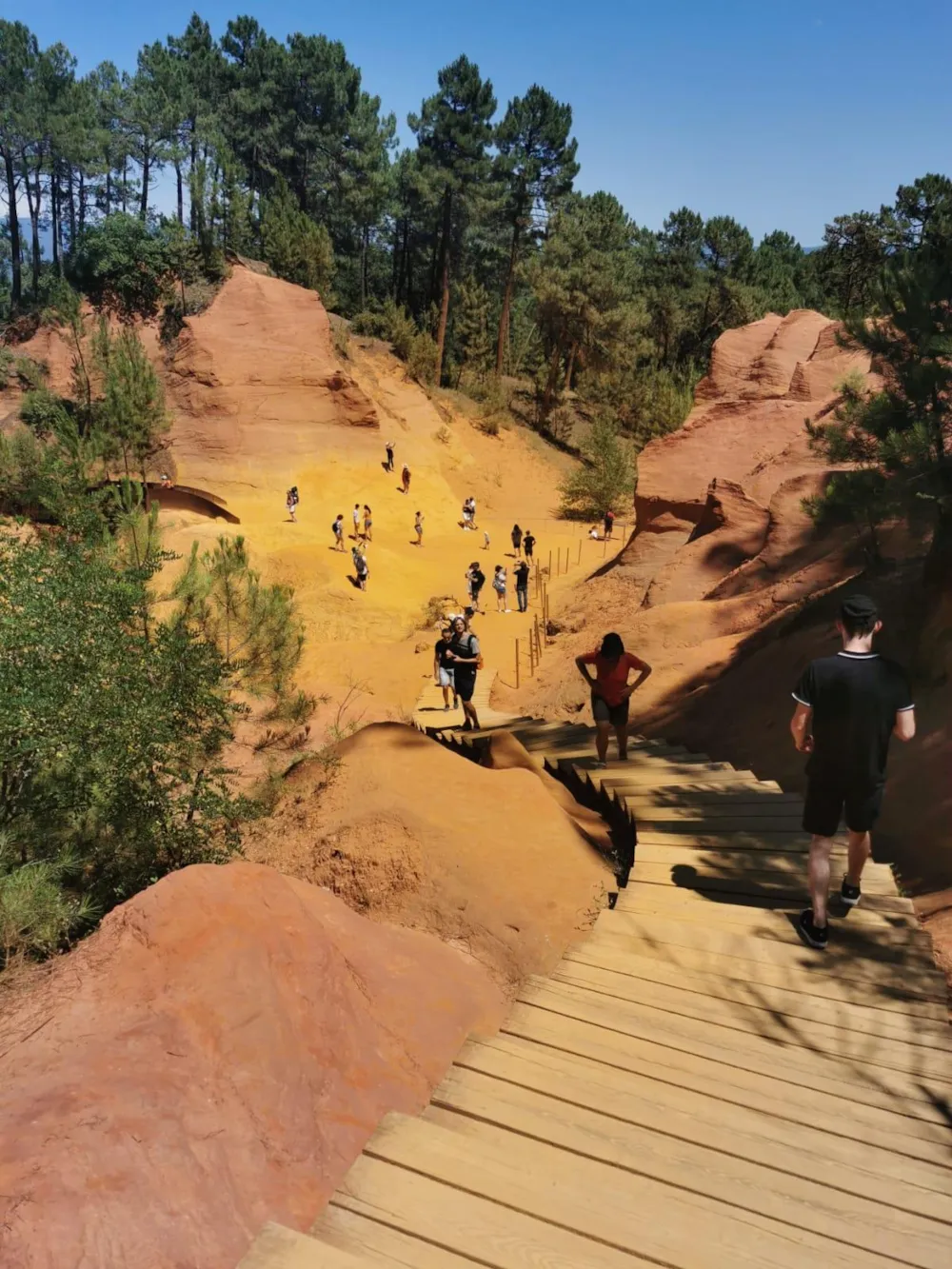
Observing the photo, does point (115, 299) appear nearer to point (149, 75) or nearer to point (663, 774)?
point (149, 75)

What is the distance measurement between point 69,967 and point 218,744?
3917 millimetres

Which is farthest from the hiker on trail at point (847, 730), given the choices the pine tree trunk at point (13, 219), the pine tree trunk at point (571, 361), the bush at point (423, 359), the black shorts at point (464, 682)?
the pine tree trunk at point (13, 219)

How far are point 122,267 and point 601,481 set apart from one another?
19472 millimetres

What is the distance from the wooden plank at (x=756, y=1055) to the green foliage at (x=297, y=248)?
38.1m

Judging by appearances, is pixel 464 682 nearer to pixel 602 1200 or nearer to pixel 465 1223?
pixel 602 1200

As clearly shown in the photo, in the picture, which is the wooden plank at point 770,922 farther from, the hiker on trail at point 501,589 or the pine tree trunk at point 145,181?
the pine tree trunk at point 145,181

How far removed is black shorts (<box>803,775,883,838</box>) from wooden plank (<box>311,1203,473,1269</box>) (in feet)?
8.52

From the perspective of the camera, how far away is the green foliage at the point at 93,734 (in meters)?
5.70

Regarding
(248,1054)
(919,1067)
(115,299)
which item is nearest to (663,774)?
(919,1067)

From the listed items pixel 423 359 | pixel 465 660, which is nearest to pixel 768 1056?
pixel 465 660

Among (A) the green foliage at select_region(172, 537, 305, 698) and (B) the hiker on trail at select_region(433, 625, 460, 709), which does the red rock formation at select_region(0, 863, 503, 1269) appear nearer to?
(B) the hiker on trail at select_region(433, 625, 460, 709)

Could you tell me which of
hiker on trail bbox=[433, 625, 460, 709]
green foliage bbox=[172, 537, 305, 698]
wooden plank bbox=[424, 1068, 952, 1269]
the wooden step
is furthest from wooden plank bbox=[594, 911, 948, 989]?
green foliage bbox=[172, 537, 305, 698]

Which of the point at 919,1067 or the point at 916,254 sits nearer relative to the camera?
the point at 919,1067

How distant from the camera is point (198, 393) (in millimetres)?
28016
